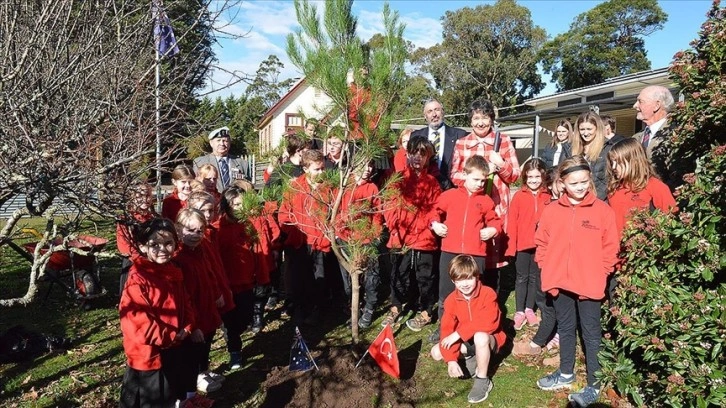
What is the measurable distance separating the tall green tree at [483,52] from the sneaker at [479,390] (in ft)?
116

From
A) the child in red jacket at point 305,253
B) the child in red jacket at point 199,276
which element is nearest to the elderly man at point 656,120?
the child in red jacket at point 305,253

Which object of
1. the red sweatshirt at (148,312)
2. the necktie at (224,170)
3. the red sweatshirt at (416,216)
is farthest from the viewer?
the necktie at (224,170)

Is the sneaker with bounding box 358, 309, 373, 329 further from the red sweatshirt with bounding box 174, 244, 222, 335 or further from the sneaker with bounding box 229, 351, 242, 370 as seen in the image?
the red sweatshirt with bounding box 174, 244, 222, 335

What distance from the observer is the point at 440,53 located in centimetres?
3881

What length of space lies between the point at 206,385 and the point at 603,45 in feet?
137

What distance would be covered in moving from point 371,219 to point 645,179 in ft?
6.55

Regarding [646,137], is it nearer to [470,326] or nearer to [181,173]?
[470,326]

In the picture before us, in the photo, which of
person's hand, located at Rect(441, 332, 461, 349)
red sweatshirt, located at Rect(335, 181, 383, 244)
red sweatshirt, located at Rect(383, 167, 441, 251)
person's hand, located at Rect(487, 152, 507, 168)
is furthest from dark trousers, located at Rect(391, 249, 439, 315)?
person's hand, located at Rect(441, 332, 461, 349)

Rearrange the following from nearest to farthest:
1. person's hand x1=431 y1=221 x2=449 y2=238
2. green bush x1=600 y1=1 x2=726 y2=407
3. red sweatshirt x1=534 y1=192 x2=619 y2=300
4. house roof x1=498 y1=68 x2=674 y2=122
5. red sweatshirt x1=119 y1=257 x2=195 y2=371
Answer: green bush x1=600 y1=1 x2=726 y2=407
red sweatshirt x1=119 y1=257 x2=195 y2=371
red sweatshirt x1=534 y1=192 x2=619 y2=300
person's hand x1=431 y1=221 x2=449 y2=238
house roof x1=498 y1=68 x2=674 y2=122

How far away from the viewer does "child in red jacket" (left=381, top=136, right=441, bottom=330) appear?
15.8 ft

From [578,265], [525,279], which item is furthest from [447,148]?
[578,265]

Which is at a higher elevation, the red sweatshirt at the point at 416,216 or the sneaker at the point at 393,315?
the red sweatshirt at the point at 416,216

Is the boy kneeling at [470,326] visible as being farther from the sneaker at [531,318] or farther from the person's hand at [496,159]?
the sneaker at [531,318]

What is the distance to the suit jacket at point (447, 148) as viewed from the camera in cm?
541
